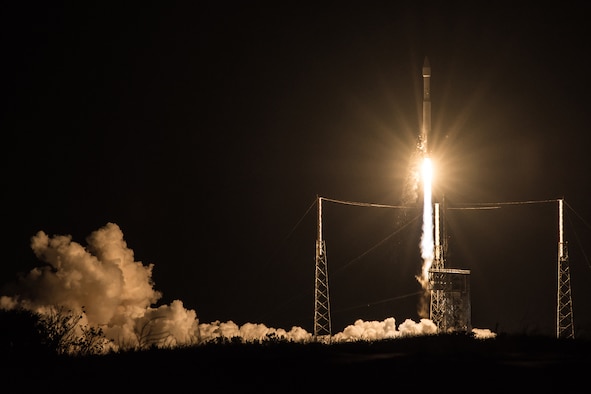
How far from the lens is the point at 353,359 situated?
53.9ft

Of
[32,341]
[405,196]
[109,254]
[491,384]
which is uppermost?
[405,196]

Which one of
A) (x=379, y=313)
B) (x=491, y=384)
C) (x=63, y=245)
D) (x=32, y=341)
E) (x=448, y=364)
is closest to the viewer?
(x=491, y=384)

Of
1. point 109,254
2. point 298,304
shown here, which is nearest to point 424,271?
point 109,254

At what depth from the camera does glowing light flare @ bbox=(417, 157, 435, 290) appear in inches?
2793

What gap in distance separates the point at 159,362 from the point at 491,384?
6.24m

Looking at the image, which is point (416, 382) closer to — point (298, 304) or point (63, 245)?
point (63, 245)

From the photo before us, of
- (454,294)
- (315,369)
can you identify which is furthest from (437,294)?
(315,369)

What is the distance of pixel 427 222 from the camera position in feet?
238

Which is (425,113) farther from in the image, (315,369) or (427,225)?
(315,369)

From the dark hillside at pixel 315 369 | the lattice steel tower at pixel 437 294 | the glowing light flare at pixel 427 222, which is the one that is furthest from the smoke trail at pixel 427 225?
the dark hillside at pixel 315 369

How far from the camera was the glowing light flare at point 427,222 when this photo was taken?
233 ft

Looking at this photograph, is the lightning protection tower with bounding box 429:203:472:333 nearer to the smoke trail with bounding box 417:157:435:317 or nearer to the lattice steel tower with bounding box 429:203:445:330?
the lattice steel tower with bounding box 429:203:445:330

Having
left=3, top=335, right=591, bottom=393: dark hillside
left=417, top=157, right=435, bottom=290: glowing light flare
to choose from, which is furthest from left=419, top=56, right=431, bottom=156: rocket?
left=3, top=335, right=591, bottom=393: dark hillside

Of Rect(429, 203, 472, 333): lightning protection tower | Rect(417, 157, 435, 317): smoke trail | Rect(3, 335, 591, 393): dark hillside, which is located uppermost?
Rect(417, 157, 435, 317): smoke trail
